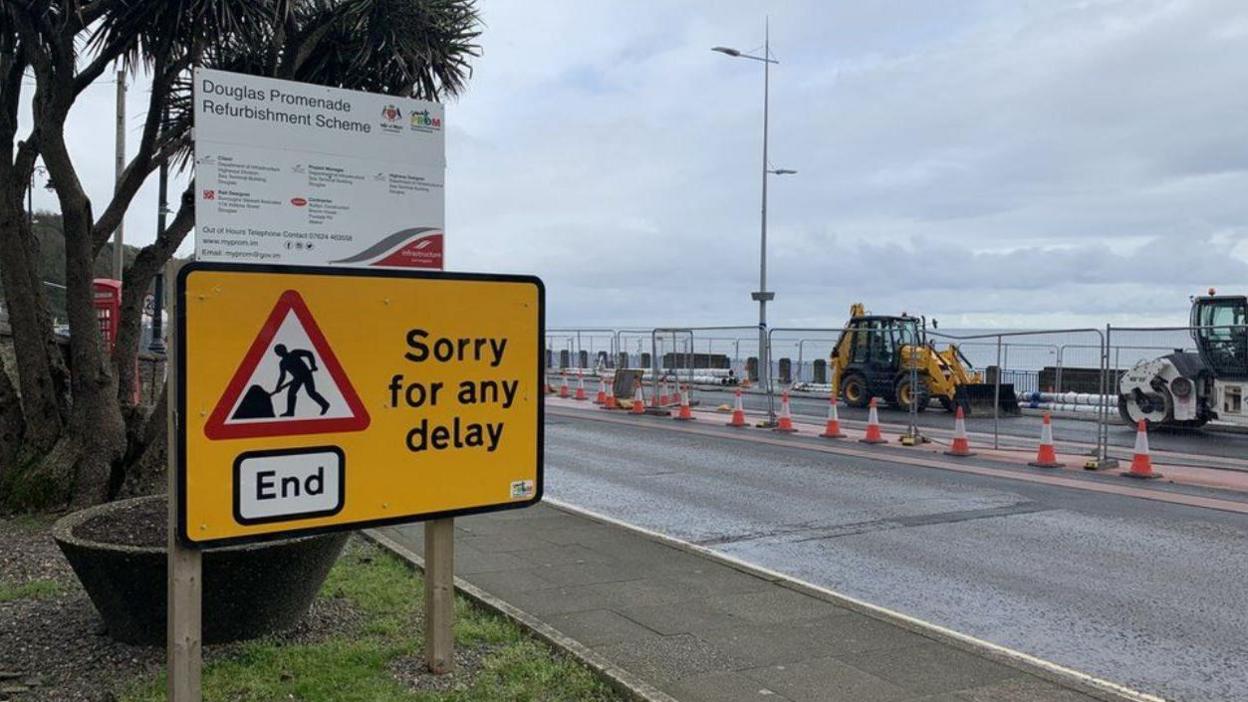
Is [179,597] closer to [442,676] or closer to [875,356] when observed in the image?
[442,676]

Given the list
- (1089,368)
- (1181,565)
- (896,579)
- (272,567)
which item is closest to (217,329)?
(272,567)

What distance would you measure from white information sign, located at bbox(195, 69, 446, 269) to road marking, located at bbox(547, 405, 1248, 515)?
28.8 feet

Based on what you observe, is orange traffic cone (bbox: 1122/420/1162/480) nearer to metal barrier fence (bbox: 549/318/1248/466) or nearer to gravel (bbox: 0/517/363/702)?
metal barrier fence (bbox: 549/318/1248/466)

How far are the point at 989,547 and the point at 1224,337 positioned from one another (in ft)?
42.6

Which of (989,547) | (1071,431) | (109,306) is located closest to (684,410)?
(1071,431)

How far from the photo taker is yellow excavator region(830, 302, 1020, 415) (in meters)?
22.2

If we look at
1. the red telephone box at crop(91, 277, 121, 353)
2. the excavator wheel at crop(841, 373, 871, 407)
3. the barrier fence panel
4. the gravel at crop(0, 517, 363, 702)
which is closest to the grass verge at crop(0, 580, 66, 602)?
the gravel at crop(0, 517, 363, 702)

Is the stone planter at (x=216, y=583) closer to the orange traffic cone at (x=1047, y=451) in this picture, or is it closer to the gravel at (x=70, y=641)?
the gravel at (x=70, y=641)

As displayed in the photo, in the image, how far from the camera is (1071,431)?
19297mm

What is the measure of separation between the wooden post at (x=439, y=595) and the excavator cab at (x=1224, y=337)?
1714 centimetres

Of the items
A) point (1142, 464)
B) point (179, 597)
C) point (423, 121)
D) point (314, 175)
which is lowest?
point (1142, 464)

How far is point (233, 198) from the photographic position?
5168 mm

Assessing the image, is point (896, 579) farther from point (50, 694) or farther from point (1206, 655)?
point (50, 694)

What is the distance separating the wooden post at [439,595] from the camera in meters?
4.33
